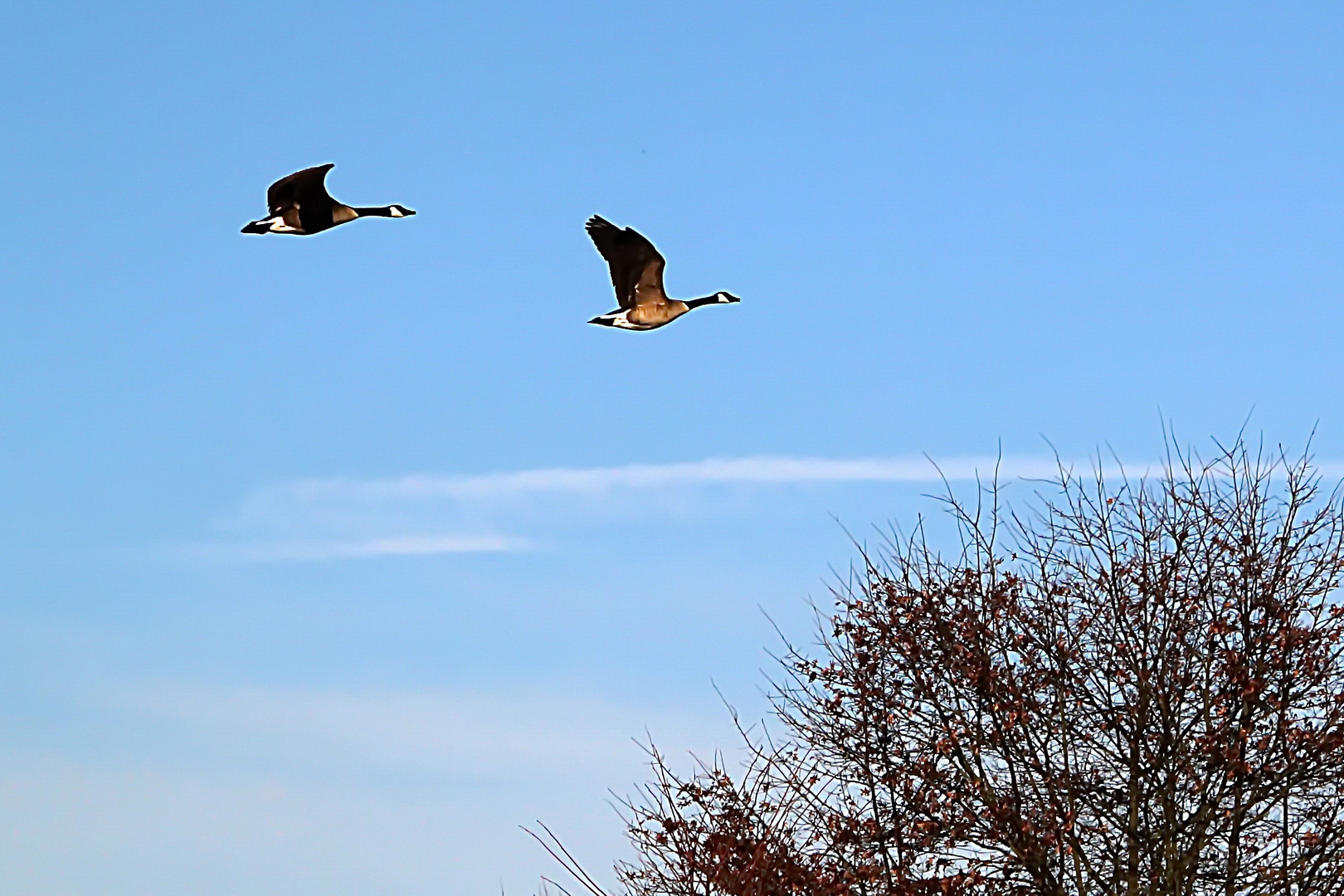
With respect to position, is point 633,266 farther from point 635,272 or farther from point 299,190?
point 299,190

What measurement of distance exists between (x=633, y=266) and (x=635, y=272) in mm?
54

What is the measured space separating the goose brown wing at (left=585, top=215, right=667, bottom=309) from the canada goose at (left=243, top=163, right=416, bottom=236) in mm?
2693

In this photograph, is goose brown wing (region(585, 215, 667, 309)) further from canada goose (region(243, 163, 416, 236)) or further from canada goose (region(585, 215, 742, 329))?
canada goose (region(243, 163, 416, 236))

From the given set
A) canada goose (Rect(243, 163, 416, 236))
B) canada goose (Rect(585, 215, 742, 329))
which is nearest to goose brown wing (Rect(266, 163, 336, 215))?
canada goose (Rect(243, 163, 416, 236))

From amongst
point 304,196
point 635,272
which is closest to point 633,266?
point 635,272

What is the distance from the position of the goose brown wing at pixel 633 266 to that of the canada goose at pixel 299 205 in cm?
269

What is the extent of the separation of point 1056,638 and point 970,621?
776 mm

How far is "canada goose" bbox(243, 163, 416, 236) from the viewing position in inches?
531

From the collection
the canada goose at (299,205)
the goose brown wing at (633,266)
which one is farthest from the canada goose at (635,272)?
the canada goose at (299,205)

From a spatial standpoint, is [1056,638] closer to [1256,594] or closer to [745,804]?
[1256,594]

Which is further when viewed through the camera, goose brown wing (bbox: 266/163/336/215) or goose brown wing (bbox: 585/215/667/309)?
goose brown wing (bbox: 585/215/667/309)

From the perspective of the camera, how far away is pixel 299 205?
13617mm

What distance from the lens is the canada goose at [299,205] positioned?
531 inches

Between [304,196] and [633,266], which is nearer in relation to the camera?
[304,196]
